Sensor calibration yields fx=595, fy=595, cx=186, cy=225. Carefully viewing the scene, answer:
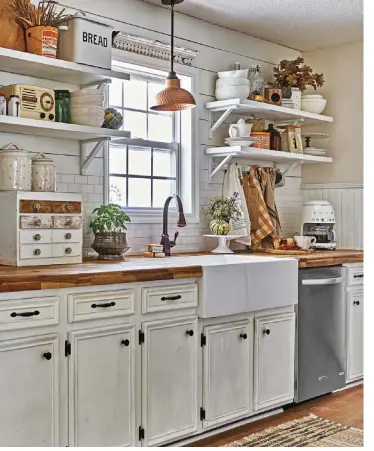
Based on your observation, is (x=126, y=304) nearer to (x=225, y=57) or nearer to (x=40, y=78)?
(x=40, y=78)

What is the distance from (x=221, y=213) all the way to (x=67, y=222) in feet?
4.70

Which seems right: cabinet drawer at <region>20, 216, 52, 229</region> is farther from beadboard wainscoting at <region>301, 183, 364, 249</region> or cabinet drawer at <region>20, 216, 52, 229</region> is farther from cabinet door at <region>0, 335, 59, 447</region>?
beadboard wainscoting at <region>301, 183, 364, 249</region>

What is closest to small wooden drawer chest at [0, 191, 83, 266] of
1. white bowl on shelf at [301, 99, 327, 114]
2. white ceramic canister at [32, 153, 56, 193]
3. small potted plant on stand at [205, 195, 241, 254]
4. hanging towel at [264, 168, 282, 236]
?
white ceramic canister at [32, 153, 56, 193]

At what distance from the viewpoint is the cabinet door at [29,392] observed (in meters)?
2.30

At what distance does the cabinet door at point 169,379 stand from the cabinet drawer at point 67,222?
67 centimetres

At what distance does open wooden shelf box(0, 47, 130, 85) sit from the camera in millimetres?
2922

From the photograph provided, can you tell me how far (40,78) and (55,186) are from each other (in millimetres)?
625

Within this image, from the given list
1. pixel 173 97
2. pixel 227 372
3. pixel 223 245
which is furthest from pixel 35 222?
pixel 223 245

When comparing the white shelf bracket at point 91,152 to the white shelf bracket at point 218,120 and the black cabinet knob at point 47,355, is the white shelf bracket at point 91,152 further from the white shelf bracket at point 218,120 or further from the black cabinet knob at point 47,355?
the black cabinet knob at point 47,355

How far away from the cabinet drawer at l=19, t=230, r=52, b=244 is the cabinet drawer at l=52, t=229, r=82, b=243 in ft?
0.12

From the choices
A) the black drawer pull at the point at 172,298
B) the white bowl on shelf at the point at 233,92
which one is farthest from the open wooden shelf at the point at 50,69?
the black drawer pull at the point at 172,298

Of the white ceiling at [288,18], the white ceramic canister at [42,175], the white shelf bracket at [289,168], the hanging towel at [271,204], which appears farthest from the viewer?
the white shelf bracket at [289,168]

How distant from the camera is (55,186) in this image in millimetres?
3219
